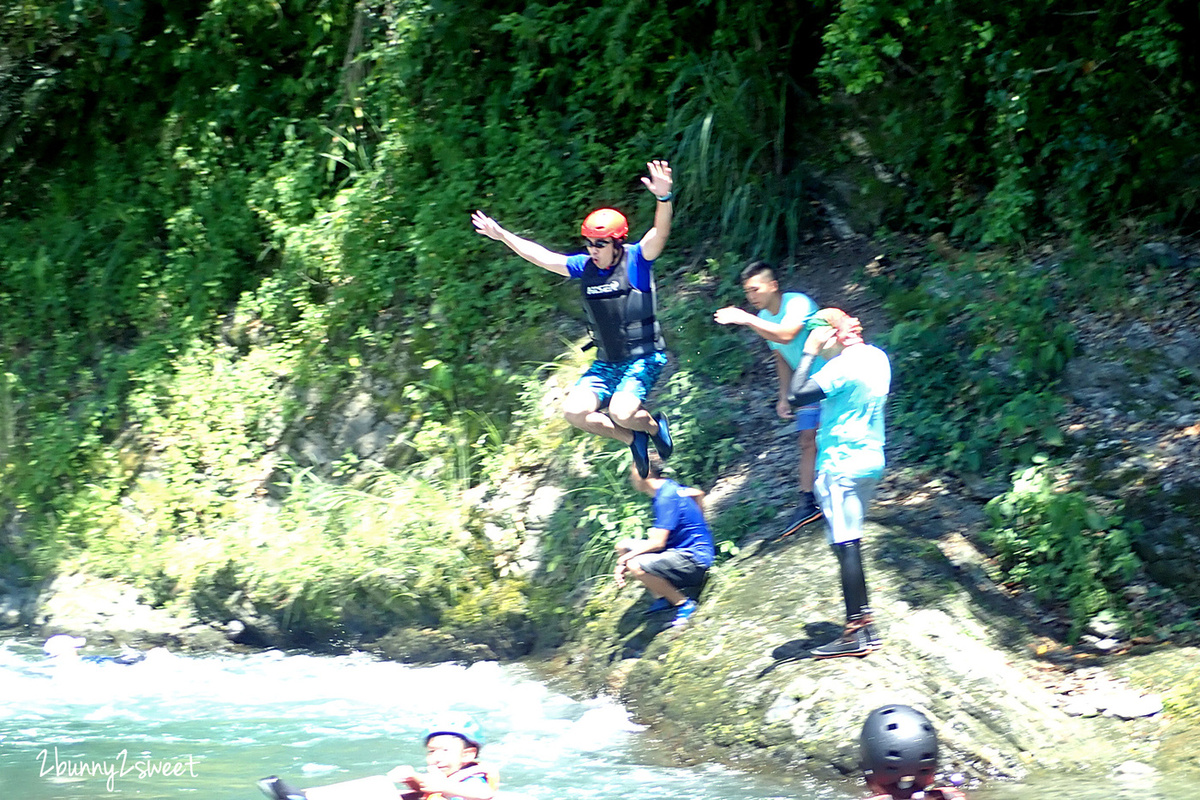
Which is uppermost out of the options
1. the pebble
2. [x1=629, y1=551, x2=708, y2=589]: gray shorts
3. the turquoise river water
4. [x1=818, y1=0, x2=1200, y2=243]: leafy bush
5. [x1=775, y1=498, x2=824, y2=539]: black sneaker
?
[x1=818, y1=0, x2=1200, y2=243]: leafy bush

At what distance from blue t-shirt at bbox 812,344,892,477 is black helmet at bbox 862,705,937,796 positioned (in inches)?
104

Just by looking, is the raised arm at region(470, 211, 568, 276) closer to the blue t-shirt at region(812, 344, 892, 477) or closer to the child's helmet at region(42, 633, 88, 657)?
the blue t-shirt at region(812, 344, 892, 477)

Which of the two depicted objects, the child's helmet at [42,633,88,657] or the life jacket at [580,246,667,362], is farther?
the child's helmet at [42,633,88,657]

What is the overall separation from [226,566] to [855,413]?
5.77m

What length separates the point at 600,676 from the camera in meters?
7.82

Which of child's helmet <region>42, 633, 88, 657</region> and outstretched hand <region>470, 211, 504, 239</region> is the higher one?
outstretched hand <region>470, 211, 504, 239</region>

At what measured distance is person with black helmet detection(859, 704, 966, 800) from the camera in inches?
149

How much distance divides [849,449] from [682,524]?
1.53m

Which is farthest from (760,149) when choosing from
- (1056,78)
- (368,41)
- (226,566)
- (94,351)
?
(94,351)

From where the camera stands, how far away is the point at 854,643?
6.44 metres

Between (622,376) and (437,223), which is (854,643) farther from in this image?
(437,223)

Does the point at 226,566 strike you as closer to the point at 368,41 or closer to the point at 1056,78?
the point at 368,41

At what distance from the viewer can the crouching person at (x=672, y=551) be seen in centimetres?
755

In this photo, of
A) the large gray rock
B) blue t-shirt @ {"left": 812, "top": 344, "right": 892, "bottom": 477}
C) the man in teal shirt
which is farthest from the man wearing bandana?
the man in teal shirt
